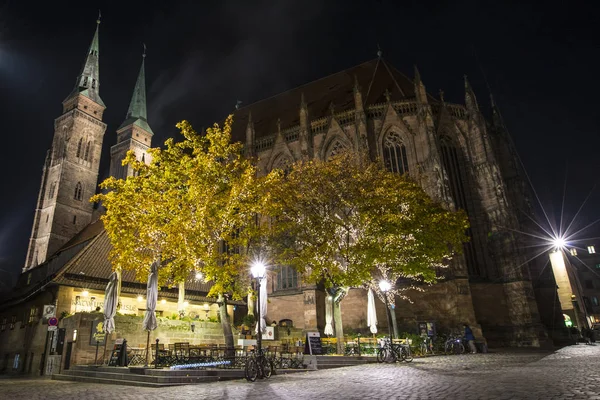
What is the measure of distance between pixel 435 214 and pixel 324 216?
597 cm

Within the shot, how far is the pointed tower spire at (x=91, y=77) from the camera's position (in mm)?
57562

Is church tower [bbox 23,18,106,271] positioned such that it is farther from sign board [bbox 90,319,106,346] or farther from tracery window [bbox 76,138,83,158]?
sign board [bbox 90,319,106,346]

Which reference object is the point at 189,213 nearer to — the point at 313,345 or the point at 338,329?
the point at 313,345

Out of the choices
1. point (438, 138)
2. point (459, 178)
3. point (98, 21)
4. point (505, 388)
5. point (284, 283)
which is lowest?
point (505, 388)

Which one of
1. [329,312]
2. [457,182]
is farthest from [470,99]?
[329,312]

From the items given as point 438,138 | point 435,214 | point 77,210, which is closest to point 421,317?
point 435,214

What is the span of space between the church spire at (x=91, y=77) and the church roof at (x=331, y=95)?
75.6 ft

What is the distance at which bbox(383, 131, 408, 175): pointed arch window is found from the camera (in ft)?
108

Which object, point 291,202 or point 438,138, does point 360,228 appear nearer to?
point 291,202

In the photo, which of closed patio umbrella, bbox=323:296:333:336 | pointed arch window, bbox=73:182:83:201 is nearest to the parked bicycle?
closed patio umbrella, bbox=323:296:333:336

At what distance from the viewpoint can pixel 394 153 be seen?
33.6 metres

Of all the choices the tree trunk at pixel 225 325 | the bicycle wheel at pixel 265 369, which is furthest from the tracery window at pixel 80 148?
the bicycle wheel at pixel 265 369

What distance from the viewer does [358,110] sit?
112 ft

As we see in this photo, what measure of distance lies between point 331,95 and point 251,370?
35541 millimetres
